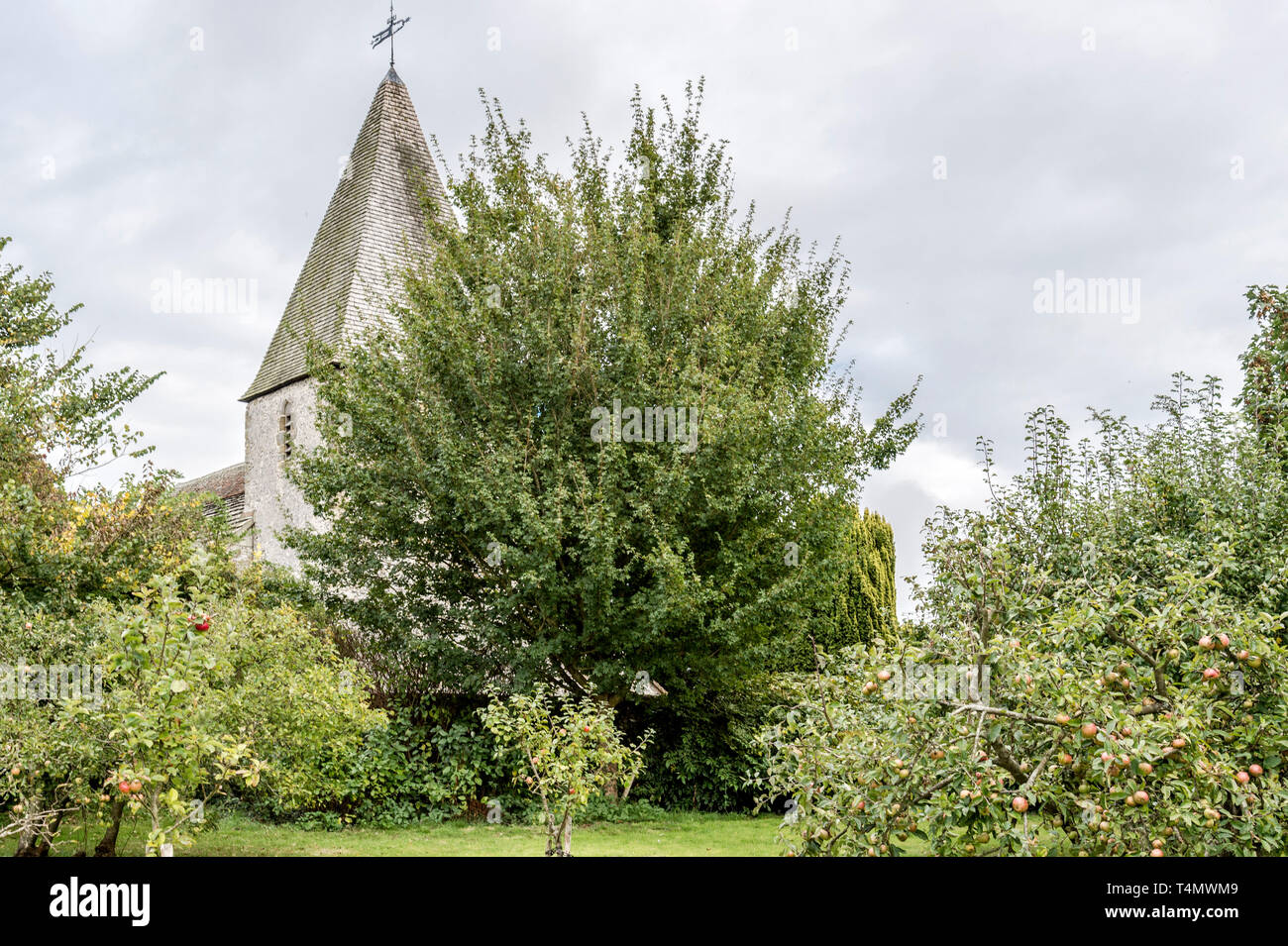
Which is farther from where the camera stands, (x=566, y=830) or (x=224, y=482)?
(x=224, y=482)

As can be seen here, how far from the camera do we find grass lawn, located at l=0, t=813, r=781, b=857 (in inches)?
428

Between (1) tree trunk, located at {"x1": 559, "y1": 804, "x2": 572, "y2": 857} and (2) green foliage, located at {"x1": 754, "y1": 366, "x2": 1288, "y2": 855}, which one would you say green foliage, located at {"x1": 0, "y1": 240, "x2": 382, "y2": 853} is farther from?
(2) green foliage, located at {"x1": 754, "y1": 366, "x2": 1288, "y2": 855}

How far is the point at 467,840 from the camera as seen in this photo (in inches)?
474

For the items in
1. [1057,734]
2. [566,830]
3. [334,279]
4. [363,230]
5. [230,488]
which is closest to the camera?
[1057,734]

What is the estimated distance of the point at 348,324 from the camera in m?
23.3

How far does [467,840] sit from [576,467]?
186 inches

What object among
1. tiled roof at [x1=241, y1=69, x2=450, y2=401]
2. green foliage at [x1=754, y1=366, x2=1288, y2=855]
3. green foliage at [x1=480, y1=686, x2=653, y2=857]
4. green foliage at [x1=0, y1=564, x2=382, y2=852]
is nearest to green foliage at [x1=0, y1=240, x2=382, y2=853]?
green foliage at [x1=0, y1=564, x2=382, y2=852]

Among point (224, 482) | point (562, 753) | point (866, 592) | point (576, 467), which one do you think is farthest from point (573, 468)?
point (224, 482)

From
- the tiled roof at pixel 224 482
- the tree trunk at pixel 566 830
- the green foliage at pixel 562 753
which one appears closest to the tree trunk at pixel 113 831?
the green foliage at pixel 562 753

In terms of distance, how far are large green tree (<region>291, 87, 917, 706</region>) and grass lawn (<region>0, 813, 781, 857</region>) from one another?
184 cm

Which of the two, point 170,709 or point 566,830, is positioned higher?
point 170,709

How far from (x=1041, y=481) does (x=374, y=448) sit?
855 cm

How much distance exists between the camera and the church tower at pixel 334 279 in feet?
79.5

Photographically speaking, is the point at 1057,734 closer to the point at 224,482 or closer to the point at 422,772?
the point at 422,772
